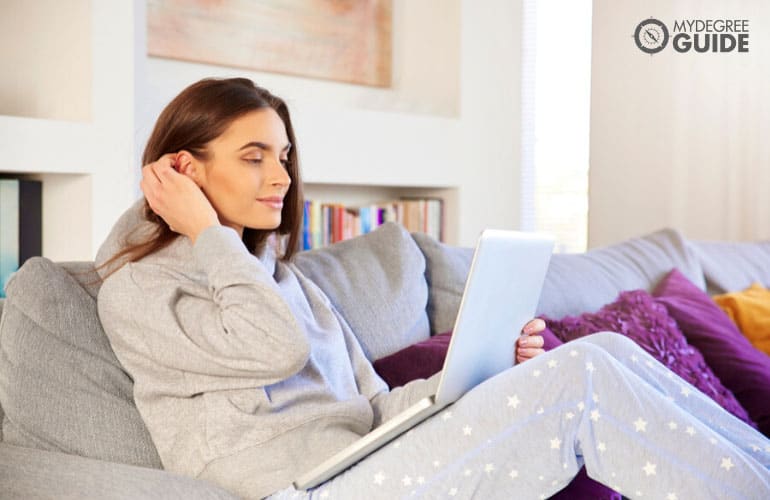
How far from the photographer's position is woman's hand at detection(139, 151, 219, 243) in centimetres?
174

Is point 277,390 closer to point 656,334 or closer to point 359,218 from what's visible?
point 656,334

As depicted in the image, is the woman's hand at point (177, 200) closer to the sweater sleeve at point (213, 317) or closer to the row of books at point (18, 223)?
the sweater sleeve at point (213, 317)

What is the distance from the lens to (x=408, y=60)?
4418 millimetres

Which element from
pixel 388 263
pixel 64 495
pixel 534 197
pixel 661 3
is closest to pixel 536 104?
pixel 534 197

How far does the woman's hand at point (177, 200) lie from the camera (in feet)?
5.71

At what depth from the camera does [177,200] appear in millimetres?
1750

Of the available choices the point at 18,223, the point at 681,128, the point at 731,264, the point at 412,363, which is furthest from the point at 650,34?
the point at 412,363

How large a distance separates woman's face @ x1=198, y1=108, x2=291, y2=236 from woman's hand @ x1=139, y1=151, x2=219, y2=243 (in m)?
0.06

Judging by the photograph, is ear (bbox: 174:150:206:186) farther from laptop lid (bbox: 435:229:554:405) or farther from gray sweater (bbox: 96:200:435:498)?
laptop lid (bbox: 435:229:554:405)

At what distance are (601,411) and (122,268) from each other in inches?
31.4

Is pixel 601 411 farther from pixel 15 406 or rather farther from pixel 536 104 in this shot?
pixel 536 104

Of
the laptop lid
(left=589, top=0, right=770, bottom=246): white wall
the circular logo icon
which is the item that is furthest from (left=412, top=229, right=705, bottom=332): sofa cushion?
the circular logo icon

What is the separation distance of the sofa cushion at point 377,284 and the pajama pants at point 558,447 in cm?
59

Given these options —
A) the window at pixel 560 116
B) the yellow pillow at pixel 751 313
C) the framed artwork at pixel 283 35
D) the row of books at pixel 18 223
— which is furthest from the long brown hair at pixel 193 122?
the window at pixel 560 116
